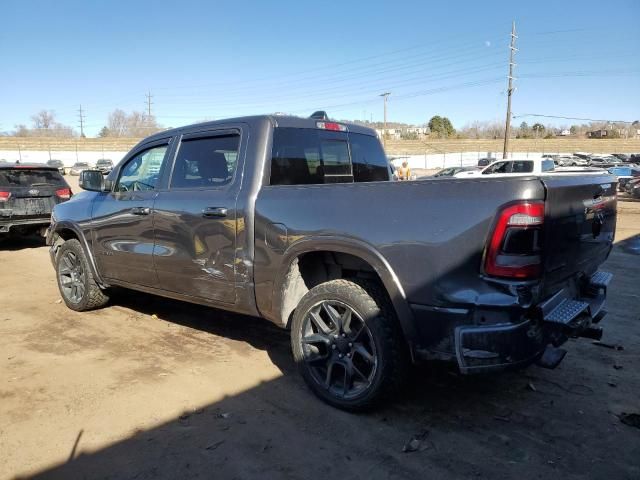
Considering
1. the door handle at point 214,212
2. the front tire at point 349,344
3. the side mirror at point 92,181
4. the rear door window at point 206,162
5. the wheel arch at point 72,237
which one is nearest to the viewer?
the front tire at point 349,344

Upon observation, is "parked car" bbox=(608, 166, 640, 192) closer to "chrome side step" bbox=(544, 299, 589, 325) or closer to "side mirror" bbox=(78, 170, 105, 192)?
"chrome side step" bbox=(544, 299, 589, 325)

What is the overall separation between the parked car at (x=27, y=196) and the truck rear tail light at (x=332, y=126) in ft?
25.9

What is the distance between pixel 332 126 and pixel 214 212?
133cm

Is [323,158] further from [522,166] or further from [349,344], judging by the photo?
[522,166]

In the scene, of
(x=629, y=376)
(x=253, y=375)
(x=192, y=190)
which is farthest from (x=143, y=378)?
(x=629, y=376)

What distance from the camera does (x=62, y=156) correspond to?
220 ft

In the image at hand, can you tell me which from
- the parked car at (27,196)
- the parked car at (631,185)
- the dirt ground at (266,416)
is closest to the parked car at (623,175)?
the parked car at (631,185)

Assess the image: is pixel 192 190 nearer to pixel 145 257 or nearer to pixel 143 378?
pixel 145 257

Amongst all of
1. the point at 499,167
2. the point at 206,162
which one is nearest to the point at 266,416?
the point at 206,162

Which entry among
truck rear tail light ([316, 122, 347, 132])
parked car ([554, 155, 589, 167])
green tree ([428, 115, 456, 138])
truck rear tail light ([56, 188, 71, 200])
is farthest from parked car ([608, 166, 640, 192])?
green tree ([428, 115, 456, 138])

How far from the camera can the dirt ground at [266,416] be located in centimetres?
280

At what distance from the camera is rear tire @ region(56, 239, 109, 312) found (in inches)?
218

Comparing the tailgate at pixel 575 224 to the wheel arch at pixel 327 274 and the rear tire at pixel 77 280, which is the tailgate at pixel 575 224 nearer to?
the wheel arch at pixel 327 274

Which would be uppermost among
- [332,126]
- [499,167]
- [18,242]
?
[332,126]
